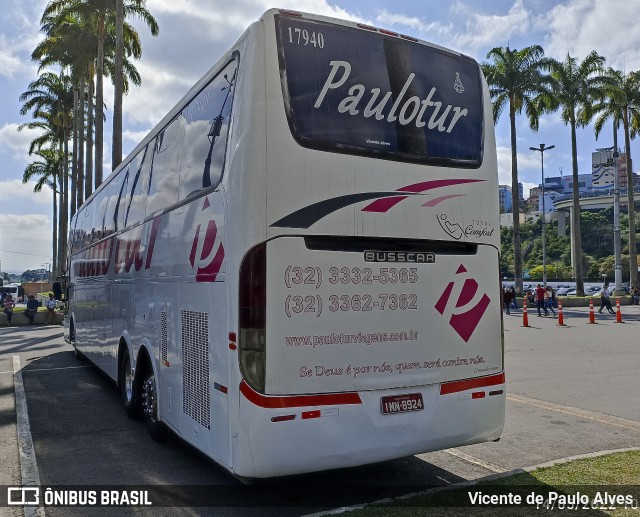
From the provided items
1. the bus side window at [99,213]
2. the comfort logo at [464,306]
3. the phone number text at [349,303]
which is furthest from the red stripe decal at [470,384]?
the bus side window at [99,213]

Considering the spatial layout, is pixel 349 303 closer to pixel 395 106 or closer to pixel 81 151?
pixel 395 106

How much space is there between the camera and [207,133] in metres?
5.91

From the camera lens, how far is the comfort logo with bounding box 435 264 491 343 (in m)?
5.70

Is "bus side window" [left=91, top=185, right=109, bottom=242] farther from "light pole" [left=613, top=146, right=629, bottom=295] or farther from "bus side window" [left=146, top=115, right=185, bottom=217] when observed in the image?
"light pole" [left=613, top=146, right=629, bottom=295]

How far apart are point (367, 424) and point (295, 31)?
333cm

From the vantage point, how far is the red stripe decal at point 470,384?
5.58 m

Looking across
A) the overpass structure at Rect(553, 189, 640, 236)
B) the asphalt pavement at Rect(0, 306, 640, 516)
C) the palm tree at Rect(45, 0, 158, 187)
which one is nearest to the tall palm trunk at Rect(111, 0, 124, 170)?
the palm tree at Rect(45, 0, 158, 187)

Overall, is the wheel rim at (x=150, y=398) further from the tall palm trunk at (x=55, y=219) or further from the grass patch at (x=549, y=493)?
the tall palm trunk at (x=55, y=219)

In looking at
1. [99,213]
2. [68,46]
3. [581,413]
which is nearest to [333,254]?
[581,413]

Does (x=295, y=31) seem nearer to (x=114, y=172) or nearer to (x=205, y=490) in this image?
(x=205, y=490)

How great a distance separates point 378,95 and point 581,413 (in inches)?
225

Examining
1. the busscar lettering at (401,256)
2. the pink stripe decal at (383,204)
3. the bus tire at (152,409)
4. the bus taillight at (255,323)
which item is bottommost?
the bus tire at (152,409)

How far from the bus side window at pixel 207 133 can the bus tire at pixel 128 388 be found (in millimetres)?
3221

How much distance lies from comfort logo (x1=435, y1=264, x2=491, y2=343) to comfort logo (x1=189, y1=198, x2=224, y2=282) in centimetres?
201
